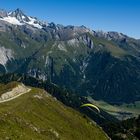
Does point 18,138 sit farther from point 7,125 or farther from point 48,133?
point 48,133

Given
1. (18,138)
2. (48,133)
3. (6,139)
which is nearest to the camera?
(6,139)

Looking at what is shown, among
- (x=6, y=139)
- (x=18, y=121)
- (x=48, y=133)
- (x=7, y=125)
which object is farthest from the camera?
(x=48, y=133)

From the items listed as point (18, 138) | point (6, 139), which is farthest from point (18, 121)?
point (6, 139)

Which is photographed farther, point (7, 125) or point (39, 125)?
point (39, 125)

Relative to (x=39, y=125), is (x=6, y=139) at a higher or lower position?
higher

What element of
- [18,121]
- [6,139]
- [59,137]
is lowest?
[59,137]

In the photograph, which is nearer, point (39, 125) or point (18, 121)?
point (18, 121)

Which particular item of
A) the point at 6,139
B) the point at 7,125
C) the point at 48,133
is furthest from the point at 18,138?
the point at 48,133

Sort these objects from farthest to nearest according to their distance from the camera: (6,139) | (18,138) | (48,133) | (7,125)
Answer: (48,133)
(7,125)
(18,138)
(6,139)

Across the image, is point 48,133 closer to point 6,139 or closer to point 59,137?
point 59,137
